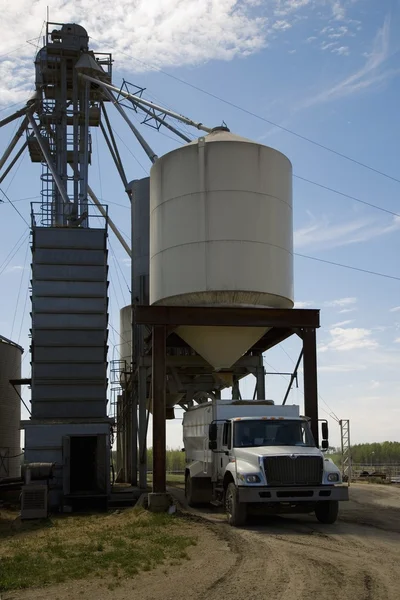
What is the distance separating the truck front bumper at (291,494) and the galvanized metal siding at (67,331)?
12591mm

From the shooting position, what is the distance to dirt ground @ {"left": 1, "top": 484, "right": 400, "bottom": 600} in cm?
942

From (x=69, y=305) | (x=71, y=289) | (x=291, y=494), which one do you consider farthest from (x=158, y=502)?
(x=71, y=289)

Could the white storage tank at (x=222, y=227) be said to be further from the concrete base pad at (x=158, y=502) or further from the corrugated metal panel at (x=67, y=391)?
the corrugated metal panel at (x=67, y=391)

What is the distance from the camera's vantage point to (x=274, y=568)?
432 inches

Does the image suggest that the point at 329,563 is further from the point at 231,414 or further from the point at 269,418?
the point at 231,414

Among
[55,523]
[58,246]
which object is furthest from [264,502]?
[58,246]

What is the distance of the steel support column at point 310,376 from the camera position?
21484 mm

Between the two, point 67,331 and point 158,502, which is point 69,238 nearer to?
point 67,331

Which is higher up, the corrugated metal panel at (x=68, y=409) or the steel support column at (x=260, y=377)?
the steel support column at (x=260, y=377)

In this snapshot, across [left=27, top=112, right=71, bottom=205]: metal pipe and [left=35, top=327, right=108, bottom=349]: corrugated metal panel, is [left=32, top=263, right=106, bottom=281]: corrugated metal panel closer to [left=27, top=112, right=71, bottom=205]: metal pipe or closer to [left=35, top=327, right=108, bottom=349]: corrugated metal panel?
[left=35, top=327, right=108, bottom=349]: corrugated metal panel

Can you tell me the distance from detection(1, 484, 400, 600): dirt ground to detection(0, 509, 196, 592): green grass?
359 millimetres

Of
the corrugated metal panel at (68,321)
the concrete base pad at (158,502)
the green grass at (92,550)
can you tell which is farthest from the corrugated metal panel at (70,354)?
the green grass at (92,550)

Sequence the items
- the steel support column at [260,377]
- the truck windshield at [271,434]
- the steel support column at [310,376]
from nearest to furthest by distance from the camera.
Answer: the truck windshield at [271,434] < the steel support column at [310,376] < the steel support column at [260,377]

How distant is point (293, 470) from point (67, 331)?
13.6 meters
